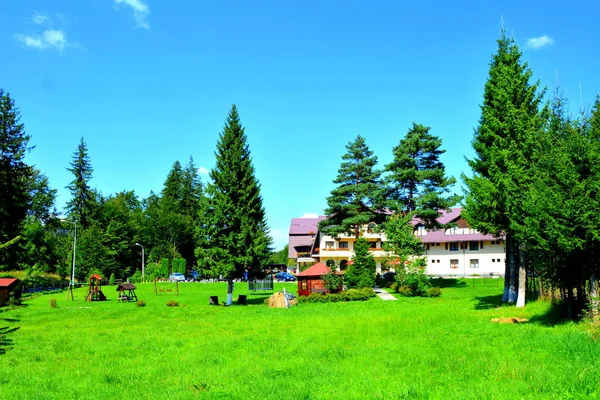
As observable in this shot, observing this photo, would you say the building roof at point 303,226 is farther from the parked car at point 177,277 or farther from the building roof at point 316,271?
the building roof at point 316,271

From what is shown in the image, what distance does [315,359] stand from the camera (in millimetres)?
15414

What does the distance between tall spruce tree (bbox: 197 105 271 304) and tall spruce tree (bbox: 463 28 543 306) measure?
18165mm

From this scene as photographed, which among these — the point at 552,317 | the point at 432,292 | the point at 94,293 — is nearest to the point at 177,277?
the point at 94,293

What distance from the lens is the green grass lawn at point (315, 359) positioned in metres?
11.5

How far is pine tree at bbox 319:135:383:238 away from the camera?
5531 cm

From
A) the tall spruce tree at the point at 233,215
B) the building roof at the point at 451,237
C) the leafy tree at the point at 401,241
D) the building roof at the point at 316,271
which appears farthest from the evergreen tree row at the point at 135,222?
the building roof at the point at 451,237

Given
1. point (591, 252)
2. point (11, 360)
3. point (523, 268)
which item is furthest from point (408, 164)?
point (11, 360)

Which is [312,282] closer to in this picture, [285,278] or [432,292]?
[432,292]

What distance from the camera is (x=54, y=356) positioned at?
17.7 meters

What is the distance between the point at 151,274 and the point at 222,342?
2615 inches

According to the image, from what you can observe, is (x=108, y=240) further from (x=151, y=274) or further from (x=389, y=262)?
(x=389, y=262)

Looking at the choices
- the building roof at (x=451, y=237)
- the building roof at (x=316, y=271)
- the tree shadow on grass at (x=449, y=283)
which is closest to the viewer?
the building roof at (x=316, y=271)

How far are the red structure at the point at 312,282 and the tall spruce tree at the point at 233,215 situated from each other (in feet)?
13.7

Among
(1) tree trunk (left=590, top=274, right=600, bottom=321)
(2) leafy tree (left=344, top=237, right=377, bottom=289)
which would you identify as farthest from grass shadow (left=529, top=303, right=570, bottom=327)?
(2) leafy tree (left=344, top=237, right=377, bottom=289)
